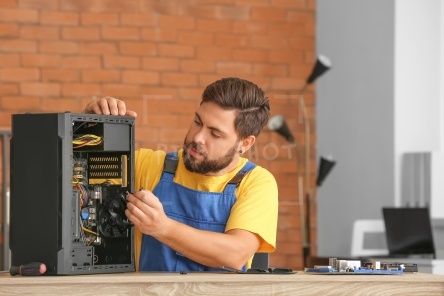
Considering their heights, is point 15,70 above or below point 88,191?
above

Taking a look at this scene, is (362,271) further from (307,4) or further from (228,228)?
(307,4)

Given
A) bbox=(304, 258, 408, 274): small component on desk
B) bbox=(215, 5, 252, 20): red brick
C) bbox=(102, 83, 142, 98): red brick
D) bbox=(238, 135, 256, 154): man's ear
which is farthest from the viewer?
bbox=(215, 5, 252, 20): red brick

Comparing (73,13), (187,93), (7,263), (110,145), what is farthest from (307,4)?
(110,145)

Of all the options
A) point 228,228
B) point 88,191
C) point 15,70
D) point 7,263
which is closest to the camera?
point 88,191

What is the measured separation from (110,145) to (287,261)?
3.64 metres

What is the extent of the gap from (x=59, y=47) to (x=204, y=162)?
311 centimetres

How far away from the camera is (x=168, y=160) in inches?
105

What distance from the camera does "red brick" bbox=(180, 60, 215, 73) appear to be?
5.69m

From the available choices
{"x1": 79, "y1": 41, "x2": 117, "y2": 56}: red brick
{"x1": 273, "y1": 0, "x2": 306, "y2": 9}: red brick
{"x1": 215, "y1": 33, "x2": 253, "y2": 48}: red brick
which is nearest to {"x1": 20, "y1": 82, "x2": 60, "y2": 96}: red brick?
{"x1": 79, "y1": 41, "x2": 117, "y2": 56}: red brick

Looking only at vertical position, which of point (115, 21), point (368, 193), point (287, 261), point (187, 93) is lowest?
point (287, 261)

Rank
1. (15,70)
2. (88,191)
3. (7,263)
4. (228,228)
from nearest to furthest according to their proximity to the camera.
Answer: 1. (88,191)
2. (228,228)
3. (7,263)
4. (15,70)

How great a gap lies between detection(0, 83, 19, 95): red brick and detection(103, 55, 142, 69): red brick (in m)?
0.49

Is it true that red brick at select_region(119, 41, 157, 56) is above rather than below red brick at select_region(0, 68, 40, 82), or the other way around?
above

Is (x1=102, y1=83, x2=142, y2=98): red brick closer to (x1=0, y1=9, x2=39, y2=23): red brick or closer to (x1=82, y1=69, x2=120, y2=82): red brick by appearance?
(x1=82, y1=69, x2=120, y2=82): red brick
